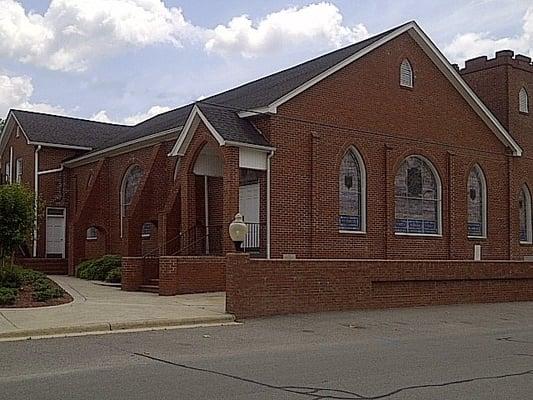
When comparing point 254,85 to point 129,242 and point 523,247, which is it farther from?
point 523,247

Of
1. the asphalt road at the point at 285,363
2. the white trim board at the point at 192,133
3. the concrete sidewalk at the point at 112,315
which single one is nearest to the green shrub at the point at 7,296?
the concrete sidewalk at the point at 112,315

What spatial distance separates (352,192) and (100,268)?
29.8 ft

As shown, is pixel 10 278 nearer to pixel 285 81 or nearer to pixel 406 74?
pixel 285 81

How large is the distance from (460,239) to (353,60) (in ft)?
26.3

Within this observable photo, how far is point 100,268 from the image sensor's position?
91.7ft

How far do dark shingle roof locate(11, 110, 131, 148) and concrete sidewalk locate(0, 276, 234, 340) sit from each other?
1702cm

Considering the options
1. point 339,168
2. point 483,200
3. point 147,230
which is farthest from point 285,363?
point 483,200

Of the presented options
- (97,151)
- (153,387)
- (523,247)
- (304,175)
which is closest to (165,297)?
(304,175)

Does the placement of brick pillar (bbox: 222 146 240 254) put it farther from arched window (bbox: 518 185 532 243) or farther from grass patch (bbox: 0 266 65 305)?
arched window (bbox: 518 185 532 243)

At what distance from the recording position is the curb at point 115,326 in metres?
14.2

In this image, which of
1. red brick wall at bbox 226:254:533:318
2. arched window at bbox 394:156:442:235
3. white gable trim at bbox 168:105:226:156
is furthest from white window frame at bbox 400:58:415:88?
white gable trim at bbox 168:105:226:156

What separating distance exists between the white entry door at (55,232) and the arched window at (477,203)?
18.5 metres

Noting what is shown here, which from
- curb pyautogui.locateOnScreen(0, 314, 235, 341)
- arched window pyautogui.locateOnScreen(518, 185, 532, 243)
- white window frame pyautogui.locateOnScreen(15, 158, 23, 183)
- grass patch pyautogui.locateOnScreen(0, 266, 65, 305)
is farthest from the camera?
white window frame pyautogui.locateOnScreen(15, 158, 23, 183)

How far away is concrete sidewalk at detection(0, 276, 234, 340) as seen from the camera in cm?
1489
